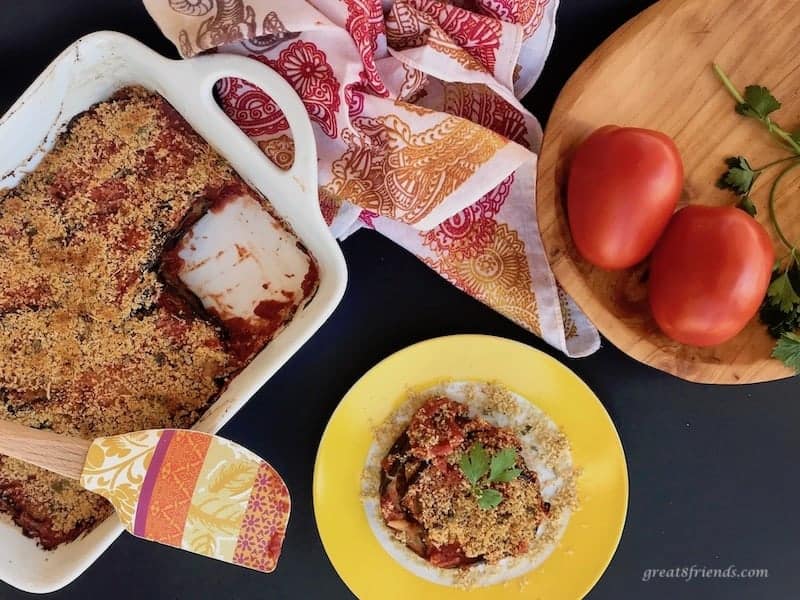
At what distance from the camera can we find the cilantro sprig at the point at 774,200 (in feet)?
3.44

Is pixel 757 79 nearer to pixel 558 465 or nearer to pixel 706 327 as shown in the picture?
pixel 706 327

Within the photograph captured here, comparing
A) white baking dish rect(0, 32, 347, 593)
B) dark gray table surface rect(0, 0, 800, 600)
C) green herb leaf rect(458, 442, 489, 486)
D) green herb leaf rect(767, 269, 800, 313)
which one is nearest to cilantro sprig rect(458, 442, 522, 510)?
green herb leaf rect(458, 442, 489, 486)

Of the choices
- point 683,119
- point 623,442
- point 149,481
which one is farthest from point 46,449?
point 683,119

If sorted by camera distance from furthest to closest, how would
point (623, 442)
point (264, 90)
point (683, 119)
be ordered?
1. point (623, 442)
2. point (683, 119)
3. point (264, 90)

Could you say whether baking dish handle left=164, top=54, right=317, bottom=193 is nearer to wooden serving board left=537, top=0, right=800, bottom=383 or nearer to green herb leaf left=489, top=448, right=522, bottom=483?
wooden serving board left=537, top=0, right=800, bottom=383

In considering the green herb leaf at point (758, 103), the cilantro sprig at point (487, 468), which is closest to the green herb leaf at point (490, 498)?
the cilantro sprig at point (487, 468)

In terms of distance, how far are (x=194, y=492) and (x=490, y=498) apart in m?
0.41

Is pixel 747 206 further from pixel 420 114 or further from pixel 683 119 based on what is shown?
pixel 420 114

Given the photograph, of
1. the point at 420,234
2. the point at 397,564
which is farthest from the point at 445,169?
the point at 397,564

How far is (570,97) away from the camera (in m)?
1.04

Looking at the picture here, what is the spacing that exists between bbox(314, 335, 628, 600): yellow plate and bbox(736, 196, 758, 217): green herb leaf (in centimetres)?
32

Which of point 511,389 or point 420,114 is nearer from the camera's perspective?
point 420,114

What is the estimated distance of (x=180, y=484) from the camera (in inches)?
40.9

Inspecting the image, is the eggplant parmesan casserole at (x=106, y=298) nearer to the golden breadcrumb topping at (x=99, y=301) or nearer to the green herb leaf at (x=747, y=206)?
the golden breadcrumb topping at (x=99, y=301)
